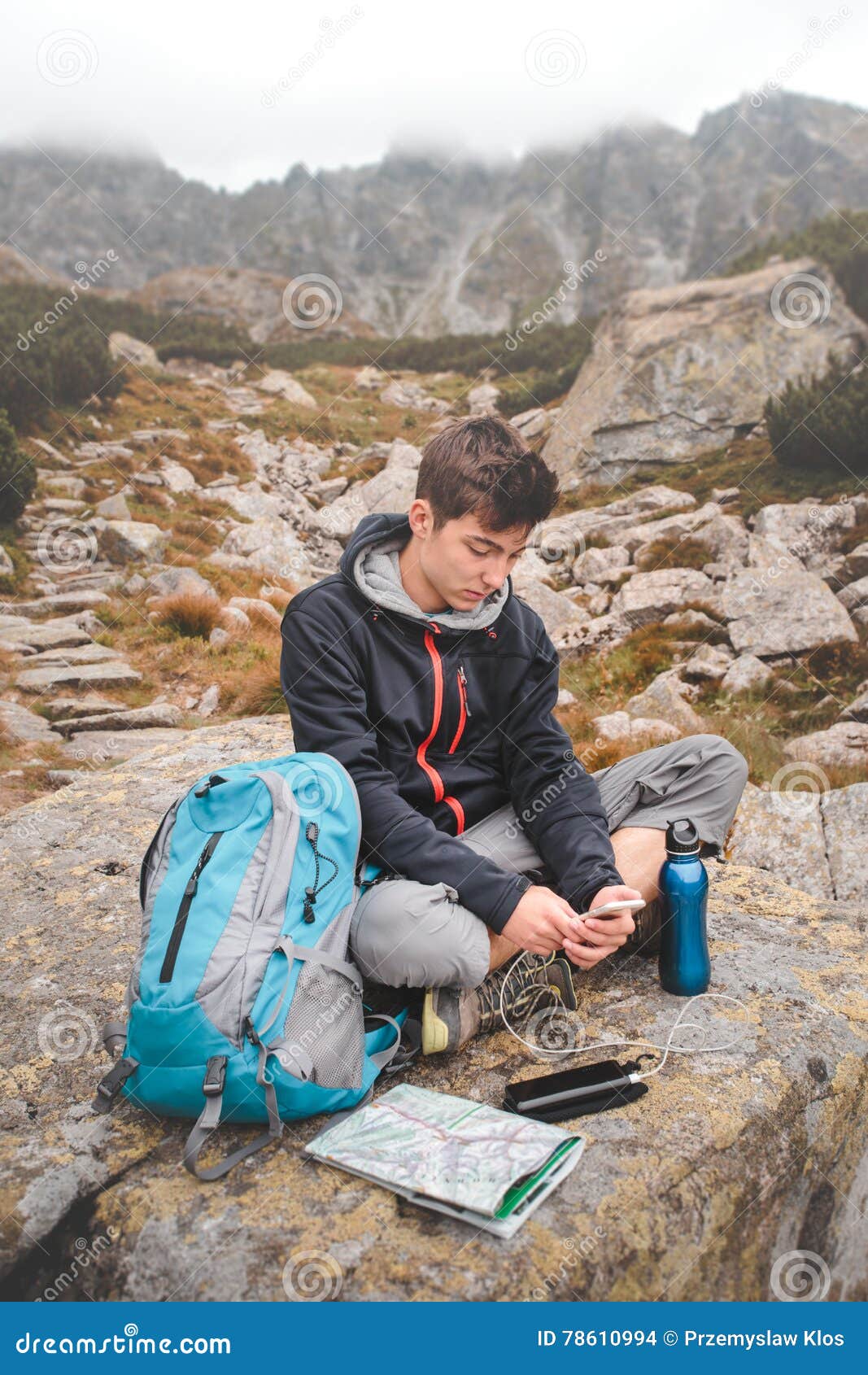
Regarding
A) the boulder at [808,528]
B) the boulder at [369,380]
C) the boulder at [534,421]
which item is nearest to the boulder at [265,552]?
the boulder at [534,421]

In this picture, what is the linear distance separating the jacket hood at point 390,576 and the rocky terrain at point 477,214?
5288 cm

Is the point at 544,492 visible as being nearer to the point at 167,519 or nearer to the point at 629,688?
the point at 629,688

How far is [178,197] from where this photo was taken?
262ft

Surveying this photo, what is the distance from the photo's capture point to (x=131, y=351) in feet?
69.9

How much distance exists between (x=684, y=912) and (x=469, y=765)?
795mm

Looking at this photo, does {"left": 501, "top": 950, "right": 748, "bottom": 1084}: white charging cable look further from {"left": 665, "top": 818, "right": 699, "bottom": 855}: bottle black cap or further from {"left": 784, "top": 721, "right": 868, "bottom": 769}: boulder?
{"left": 784, "top": 721, "right": 868, "bottom": 769}: boulder

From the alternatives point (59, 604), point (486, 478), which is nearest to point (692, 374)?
point (59, 604)

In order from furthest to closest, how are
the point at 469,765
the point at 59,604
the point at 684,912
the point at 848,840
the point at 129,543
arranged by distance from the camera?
the point at 129,543, the point at 59,604, the point at 848,840, the point at 469,765, the point at 684,912

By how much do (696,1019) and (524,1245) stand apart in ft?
3.33

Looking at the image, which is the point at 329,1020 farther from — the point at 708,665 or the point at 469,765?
the point at 708,665

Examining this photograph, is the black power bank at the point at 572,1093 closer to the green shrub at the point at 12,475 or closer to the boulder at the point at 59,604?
the boulder at the point at 59,604

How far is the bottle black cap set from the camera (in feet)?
8.22

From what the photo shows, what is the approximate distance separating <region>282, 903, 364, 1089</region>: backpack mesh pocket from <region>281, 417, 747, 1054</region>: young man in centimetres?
11

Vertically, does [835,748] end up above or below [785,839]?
above
